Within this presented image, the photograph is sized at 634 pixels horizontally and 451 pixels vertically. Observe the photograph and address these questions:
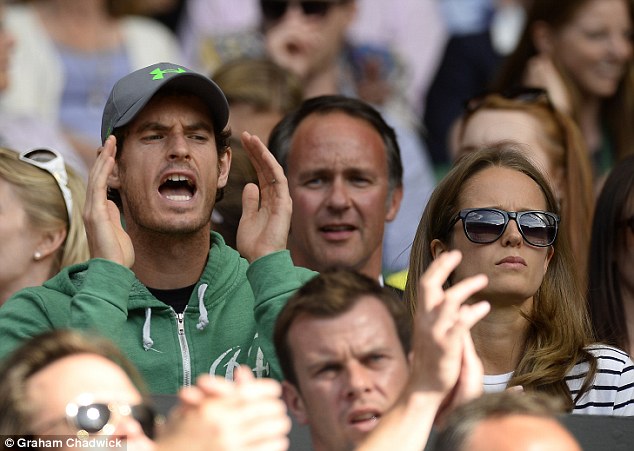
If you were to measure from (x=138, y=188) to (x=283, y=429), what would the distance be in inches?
61.3

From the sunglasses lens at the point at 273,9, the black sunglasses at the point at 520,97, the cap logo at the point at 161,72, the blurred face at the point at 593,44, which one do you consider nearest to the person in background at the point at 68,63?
the sunglasses lens at the point at 273,9

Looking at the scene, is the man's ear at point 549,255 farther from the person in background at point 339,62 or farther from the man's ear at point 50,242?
the person in background at point 339,62

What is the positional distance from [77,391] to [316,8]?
4102mm

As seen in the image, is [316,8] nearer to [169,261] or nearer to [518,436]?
[169,261]

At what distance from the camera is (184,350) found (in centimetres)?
400

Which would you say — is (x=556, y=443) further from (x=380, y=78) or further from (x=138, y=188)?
(x=380, y=78)

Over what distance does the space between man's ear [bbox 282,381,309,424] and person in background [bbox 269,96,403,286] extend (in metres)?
1.46

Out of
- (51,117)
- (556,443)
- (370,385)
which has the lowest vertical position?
(556,443)

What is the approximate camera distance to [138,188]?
13.7ft

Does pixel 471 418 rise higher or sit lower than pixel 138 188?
lower

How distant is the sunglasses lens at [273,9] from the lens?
22.6 feet

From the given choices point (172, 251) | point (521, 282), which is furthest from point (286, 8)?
point (521, 282)

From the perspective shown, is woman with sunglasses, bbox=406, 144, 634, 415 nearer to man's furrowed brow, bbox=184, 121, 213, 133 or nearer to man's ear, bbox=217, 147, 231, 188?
man's ear, bbox=217, 147, 231, 188

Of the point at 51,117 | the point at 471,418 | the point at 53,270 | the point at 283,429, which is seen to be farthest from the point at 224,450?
the point at 51,117
